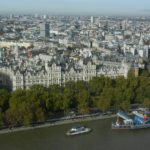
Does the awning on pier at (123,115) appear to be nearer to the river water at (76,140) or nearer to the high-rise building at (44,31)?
the river water at (76,140)

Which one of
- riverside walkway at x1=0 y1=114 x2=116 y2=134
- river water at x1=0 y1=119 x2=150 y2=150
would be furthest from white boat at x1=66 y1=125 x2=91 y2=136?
riverside walkway at x1=0 y1=114 x2=116 y2=134

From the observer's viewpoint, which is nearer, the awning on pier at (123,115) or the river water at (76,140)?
the river water at (76,140)

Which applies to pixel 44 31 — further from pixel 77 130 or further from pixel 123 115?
pixel 77 130

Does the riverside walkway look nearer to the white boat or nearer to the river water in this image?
the river water

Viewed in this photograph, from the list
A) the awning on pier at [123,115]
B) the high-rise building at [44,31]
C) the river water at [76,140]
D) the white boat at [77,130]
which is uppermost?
the high-rise building at [44,31]

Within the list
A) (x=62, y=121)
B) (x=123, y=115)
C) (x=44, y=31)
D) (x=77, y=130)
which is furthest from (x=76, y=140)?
(x=44, y=31)

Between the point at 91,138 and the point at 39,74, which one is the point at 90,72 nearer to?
the point at 39,74

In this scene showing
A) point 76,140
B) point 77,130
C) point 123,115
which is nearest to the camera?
point 76,140

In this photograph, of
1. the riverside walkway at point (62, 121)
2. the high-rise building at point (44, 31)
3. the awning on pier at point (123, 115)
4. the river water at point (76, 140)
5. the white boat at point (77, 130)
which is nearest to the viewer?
the river water at point (76, 140)

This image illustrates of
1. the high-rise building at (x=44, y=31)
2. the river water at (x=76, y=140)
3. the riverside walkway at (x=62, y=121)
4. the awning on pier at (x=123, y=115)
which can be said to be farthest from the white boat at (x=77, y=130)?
the high-rise building at (x=44, y=31)
